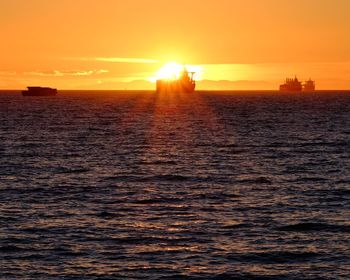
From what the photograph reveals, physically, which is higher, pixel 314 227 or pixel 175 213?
pixel 314 227

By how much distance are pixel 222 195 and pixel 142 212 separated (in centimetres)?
737

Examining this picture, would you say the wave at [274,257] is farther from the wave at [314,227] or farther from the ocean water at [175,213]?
the wave at [314,227]

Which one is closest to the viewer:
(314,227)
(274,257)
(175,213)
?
(274,257)

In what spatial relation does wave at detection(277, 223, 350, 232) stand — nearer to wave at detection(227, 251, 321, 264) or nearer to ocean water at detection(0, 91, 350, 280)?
ocean water at detection(0, 91, 350, 280)

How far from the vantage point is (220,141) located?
88000 millimetres

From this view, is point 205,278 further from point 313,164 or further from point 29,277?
point 313,164

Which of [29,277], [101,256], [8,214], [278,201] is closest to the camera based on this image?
[29,277]

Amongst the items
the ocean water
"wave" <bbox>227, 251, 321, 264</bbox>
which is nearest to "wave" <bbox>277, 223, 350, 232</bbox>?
the ocean water

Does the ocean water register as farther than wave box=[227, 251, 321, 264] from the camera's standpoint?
No

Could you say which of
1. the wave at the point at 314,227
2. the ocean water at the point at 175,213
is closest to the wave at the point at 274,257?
the ocean water at the point at 175,213

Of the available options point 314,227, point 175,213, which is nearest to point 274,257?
point 314,227

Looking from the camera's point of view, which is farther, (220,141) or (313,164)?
(220,141)

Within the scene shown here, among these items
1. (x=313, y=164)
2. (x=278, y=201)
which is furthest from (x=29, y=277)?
(x=313, y=164)

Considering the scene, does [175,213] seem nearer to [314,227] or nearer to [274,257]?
[314,227]
